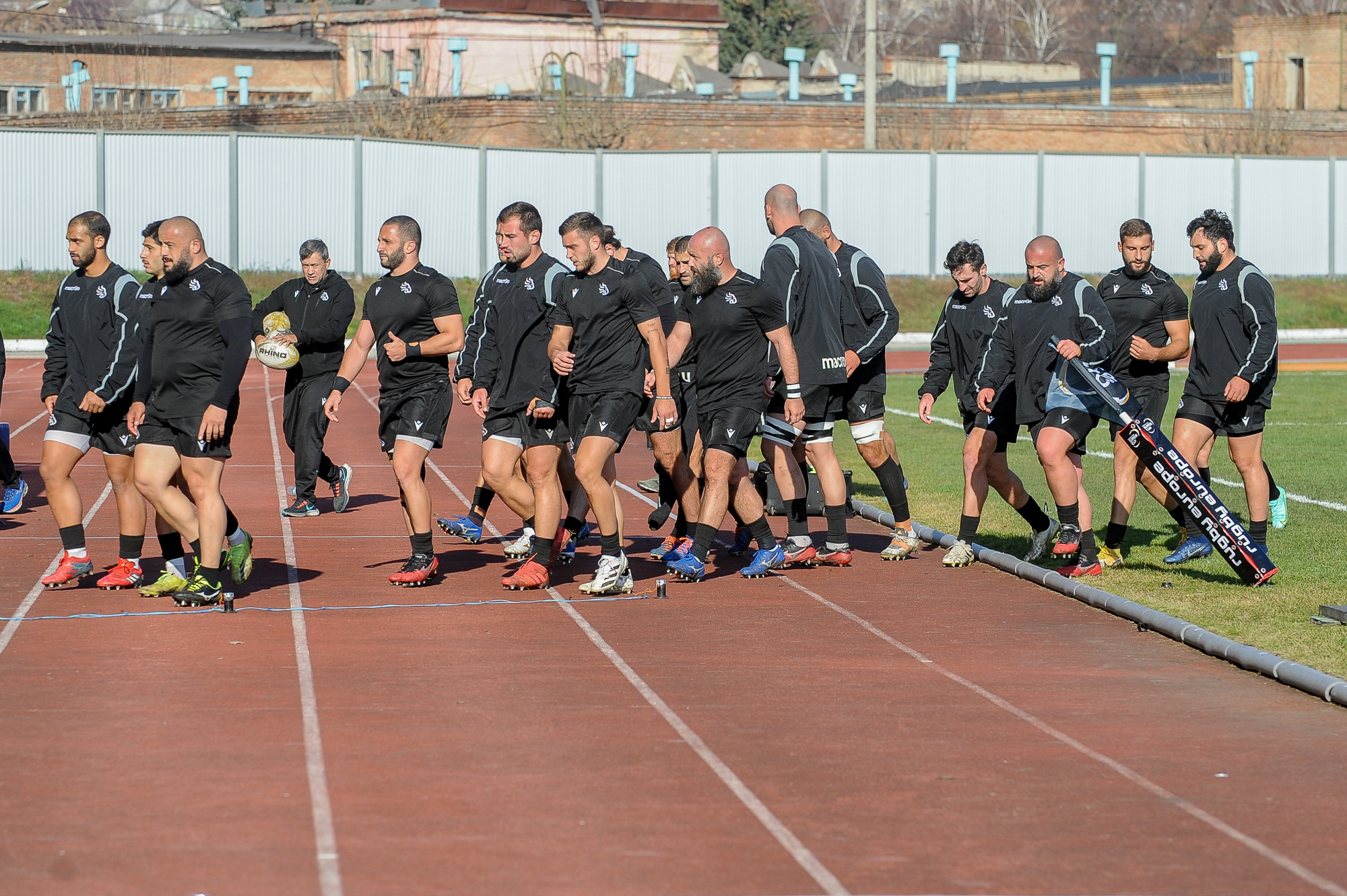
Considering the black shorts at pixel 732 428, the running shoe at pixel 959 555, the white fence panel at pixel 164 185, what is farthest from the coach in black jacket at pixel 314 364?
the white fence panel at pixel 164 185

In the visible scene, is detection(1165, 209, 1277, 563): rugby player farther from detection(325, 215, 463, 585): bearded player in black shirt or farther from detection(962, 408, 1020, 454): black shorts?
detection(325, 215, 463, 585): bearded player in black shirt

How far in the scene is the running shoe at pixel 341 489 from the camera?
13.8m

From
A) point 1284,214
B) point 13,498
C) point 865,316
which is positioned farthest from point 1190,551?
point 1284,214

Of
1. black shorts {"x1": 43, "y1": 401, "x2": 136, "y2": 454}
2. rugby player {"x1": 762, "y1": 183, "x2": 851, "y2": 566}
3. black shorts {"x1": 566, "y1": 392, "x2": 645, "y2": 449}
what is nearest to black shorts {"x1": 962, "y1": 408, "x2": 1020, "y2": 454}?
rugby player {"x1": 762, "y1": 183, "x2": 851, "y2": 566}

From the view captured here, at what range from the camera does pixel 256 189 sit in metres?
38.6

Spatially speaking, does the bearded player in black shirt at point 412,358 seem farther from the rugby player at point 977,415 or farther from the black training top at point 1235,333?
the black training top at point 1235,333

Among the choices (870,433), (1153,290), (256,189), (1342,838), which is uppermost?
(256,189)

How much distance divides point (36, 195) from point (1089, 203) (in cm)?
2447

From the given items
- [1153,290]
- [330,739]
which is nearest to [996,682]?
[330,739]

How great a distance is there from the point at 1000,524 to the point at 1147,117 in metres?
43.5

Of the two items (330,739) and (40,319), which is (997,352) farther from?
(40,319)

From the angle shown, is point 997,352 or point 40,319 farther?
point 40,319

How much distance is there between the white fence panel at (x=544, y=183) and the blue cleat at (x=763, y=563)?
2949 centimetres

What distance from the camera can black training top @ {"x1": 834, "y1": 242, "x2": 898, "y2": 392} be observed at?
11344mm
